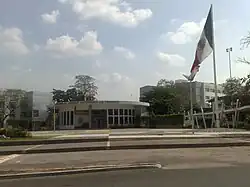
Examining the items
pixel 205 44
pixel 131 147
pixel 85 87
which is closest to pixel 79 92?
pixel 85 87

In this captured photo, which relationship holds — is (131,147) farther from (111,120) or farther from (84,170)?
(111,120)

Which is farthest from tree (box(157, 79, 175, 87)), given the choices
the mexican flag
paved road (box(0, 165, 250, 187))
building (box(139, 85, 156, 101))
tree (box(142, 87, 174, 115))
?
paved road (box(0, 165, 250, 187))

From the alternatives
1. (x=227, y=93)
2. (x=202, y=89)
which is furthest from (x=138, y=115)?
(x=202, y=89)

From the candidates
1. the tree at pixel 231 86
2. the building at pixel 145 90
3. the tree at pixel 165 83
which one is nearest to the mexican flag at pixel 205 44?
the tree at pixel 231 86

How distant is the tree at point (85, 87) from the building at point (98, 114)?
24.4 m

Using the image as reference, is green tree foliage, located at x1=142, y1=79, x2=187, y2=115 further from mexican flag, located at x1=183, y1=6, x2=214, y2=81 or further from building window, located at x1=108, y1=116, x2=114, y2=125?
mexican flag, located at x1=183, y1=6, x2=214, y2=81

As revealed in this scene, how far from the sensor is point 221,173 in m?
12.7

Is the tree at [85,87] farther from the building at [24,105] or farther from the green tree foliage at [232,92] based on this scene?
the green tree foliage at [232,92]

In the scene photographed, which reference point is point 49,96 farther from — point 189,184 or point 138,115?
point 189,184

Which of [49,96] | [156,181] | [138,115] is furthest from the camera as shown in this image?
[49,96]

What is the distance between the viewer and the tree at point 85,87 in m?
118

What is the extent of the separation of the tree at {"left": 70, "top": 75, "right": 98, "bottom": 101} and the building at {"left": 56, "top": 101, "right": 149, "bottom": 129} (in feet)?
80.0

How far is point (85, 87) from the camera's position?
388ft

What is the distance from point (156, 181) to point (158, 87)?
108435mm
